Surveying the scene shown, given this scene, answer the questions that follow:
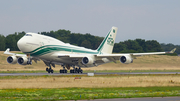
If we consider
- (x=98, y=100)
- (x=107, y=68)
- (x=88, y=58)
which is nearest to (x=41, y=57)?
(x=88, y=58)

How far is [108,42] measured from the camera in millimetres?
67500

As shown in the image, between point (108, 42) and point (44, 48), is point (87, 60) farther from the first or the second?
point (108, 42)

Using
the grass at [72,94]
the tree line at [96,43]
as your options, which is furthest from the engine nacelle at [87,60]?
the tree line at [96,43]

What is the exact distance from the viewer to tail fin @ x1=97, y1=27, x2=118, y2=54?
2601 inches

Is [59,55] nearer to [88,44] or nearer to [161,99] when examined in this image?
[161,99]

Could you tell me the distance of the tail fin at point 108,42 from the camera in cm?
6606

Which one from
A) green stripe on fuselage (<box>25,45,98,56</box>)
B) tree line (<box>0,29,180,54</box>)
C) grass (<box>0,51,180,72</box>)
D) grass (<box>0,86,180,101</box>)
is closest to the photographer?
grass (<box>0,86,180,101</box>)

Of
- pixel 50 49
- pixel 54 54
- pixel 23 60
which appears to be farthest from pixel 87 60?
pixel 23 60

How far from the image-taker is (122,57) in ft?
178

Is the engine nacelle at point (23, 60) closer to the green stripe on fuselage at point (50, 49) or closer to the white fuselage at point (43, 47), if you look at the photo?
the white fuselage at point (43, 47)

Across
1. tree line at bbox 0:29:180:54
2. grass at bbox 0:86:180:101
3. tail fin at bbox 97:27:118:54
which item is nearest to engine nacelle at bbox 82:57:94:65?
tail fin at bbox 97:27:118:54

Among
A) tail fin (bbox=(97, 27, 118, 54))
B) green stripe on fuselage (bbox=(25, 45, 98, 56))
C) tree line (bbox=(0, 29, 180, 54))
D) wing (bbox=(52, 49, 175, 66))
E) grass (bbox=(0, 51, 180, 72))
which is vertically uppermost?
tree line (bbox=(0, 29, 180, 54))

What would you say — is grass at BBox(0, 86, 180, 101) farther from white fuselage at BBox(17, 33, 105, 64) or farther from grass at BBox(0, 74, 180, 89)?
white fuselage at BBox(17, 33, 105, 64)

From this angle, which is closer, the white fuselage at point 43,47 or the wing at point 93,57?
the white fuselage at point 43,47
